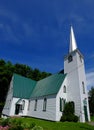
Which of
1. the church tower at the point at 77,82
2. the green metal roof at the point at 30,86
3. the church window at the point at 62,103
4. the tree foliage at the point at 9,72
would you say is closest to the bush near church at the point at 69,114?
the church window at the point at 62,103

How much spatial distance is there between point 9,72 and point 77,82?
1888 cm

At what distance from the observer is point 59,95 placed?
63.9ft

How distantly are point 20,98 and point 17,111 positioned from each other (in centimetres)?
249

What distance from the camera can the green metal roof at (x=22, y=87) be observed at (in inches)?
1004

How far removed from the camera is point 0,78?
Answer: 3111cm

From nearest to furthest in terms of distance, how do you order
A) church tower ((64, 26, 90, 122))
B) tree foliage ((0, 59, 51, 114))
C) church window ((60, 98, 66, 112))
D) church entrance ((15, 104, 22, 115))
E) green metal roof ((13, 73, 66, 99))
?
church window ((60, 98, 66, 112)) → church tower ((64, 26, 90, 122)) → green metal roof ((13, 73, 66, 99)) → church entrance ((15, 104, 22, 115)) → tree foliage ((0, 59, 51, 114))

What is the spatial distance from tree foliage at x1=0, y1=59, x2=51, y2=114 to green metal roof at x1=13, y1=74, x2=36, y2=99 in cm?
505

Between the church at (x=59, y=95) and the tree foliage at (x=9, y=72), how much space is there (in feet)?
17.1

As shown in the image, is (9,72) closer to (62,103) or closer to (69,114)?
(62,103)

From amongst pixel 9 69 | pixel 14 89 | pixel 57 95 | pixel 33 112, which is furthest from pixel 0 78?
pixel 57 95

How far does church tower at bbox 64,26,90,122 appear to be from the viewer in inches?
749

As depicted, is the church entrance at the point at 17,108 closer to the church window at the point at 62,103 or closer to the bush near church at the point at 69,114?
the church window at the point at 62,103

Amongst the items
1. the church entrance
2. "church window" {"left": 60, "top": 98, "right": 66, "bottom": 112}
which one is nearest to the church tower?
"church window" {"left": 60, "top": 98, "right": 66, "bottom": 112}

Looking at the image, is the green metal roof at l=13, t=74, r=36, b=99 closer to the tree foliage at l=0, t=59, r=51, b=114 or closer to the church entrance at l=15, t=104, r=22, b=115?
the church entrance at l=15, t=104, r=22, b=115
